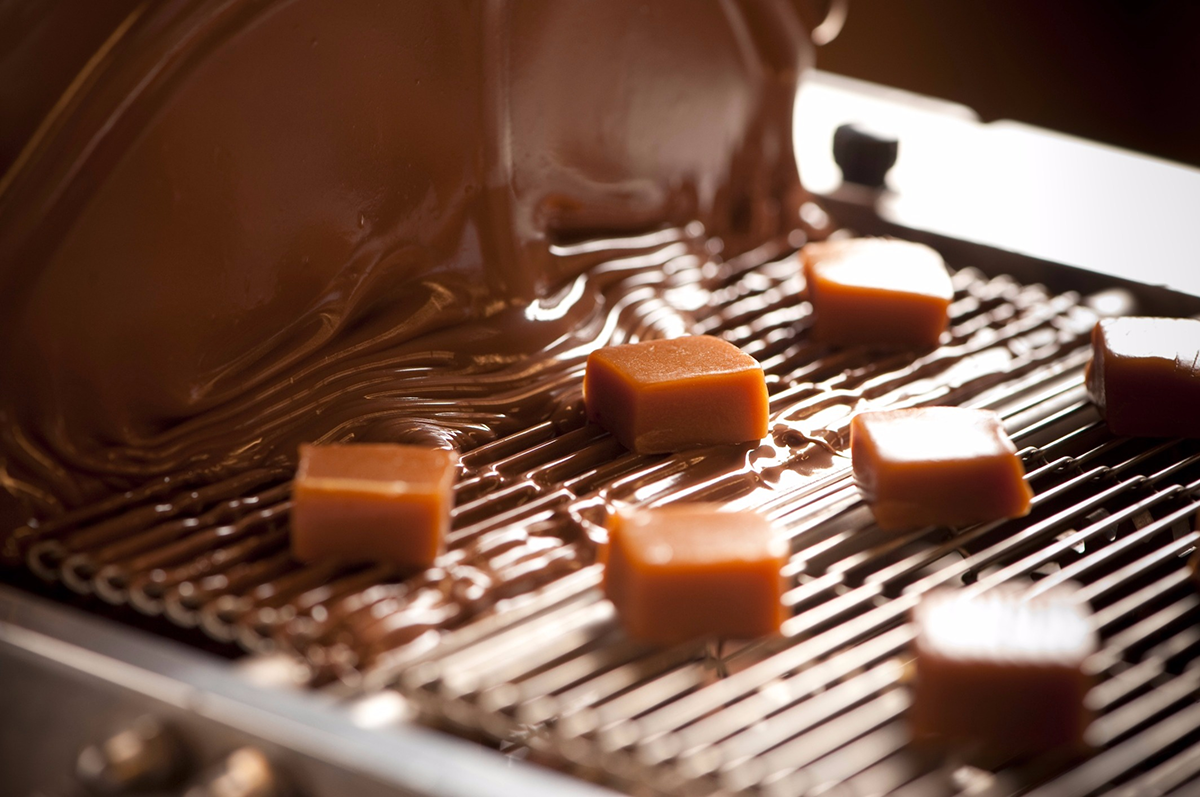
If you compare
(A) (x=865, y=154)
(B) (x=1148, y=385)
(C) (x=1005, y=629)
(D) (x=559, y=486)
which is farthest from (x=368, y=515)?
(A) (x=865, y=154)

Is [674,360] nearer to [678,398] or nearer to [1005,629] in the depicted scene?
[678,398]

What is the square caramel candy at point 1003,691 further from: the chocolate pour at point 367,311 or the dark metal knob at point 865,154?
the dark metal knob at point 865,154

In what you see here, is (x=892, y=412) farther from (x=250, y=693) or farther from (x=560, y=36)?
(x=250, y=693)

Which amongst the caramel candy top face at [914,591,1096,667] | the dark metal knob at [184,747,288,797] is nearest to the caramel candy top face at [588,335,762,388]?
the caramel candy top face at [914,591,1096,667]

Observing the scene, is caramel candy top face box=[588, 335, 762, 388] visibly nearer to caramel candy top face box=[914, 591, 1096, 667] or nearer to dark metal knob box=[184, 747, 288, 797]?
caramel candy top face box=[914, 591, 1096, 667]

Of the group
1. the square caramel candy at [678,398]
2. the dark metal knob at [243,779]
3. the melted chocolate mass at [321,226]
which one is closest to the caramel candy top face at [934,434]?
the square caramel candy at [678,398]

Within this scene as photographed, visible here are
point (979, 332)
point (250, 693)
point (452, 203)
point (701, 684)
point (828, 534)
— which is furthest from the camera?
point (979, 332)

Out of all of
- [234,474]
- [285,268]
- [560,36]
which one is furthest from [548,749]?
[560,36]
